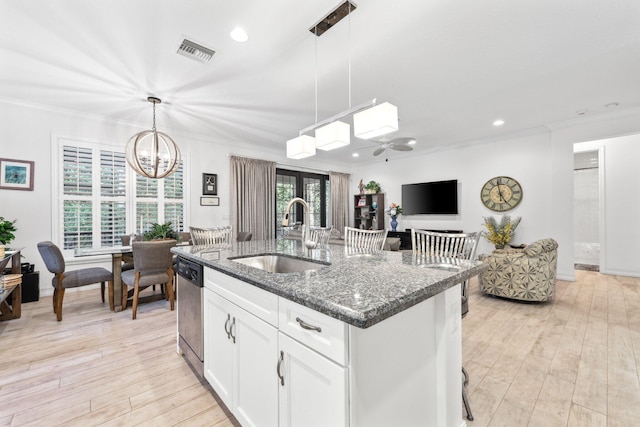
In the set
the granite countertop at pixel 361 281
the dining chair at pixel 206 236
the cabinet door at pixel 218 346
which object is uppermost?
the dining chair at pixel 206 236

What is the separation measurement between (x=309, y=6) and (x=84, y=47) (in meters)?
2.14

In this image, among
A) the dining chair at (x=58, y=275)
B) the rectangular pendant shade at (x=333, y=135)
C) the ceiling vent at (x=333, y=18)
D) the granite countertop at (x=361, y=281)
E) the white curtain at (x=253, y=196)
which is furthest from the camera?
the white curtain at (x=253, y=196)

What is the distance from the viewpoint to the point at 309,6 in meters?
2.02

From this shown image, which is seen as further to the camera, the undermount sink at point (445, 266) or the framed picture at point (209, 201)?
the framed picture at point (209, 201)

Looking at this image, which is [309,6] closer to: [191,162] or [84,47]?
[84,47]

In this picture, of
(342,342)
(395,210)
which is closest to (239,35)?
(342,342)

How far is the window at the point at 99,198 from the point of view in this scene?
4.04 metres

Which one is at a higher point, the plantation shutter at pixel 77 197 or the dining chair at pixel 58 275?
the plantation shutter at pixel 77 197

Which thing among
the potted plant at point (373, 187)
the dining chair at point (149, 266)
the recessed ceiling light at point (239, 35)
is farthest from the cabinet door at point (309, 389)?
the potted plant at point (373, 187)

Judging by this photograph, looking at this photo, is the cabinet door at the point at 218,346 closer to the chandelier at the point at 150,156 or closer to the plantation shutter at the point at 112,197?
the chandelier at the point at 150,156

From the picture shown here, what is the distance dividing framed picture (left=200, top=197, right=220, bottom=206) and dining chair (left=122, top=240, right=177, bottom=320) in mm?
2182

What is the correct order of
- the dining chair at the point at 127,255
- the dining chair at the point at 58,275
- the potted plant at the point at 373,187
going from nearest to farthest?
the dining chair at the point at 58,275
the dining chair at the point at 127,255
the potted plant at the point at 373,187

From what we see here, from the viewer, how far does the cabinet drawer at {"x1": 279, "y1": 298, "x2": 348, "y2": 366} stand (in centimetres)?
89

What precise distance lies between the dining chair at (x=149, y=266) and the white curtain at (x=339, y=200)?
4945mm
